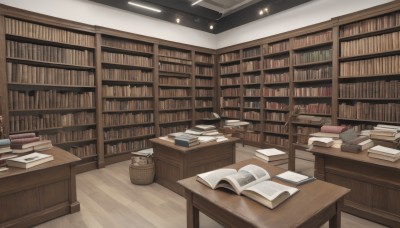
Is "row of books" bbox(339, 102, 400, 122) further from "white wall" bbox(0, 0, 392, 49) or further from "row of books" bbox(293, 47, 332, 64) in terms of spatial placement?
"white wall" bbox(0, 0, 392, 49)

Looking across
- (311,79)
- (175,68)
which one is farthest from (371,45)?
(175,68)

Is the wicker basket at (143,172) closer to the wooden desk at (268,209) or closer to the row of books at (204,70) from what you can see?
the wooden desk at (268,209)

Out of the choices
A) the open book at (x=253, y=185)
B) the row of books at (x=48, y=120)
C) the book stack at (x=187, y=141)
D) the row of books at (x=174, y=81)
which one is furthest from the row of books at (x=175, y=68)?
the open book at (x=253, y=185)

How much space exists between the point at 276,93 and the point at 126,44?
334cm

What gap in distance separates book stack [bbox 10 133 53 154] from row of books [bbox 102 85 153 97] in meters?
1.65

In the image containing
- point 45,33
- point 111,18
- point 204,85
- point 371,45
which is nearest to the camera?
point 45,33

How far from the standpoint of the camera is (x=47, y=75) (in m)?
3.49

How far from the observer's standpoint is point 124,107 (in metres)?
4.48

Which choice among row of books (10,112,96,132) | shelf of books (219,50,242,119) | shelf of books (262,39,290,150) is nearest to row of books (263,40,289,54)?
shelf of books (262,39,290,150)

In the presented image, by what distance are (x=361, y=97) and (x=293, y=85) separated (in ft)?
4.10

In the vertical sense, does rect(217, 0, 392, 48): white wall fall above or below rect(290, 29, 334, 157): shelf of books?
above

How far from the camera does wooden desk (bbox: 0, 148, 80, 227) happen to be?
199cm

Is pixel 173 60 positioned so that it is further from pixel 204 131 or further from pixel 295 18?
pixel 295 18

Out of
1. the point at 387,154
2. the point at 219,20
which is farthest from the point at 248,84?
the point at 387,154
